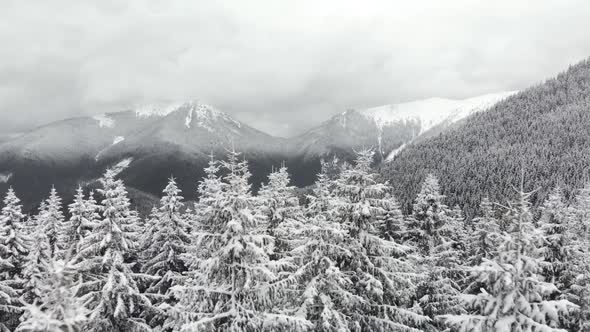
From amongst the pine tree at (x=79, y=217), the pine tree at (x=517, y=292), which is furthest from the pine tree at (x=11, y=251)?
the pine tree at (x=517, y=292)

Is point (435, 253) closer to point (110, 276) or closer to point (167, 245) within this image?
point (167, 245)

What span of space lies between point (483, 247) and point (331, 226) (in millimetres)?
20513

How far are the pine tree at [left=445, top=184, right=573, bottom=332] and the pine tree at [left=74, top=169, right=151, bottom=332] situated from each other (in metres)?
14.3

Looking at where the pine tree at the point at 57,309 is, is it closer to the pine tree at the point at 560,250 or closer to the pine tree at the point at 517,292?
the pine tree at the point at 517,292

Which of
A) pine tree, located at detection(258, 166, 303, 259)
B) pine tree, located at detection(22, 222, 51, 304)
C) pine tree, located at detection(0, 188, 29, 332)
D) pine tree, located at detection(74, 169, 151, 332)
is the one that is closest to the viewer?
pine tree, located at detection(74, 169, 151, 332)

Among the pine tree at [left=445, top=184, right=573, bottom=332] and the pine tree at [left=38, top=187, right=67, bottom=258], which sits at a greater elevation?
the pine tree at [left=445, top=184, right=573, bottom=332]

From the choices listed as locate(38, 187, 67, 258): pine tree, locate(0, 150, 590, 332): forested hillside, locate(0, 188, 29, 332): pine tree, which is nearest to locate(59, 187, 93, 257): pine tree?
locate(0, 150, 590, 332): forested hillside

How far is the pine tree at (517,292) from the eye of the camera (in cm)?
1039

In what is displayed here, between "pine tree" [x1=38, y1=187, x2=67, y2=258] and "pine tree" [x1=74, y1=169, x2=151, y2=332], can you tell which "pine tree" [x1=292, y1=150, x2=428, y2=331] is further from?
"pine tree" [x1=38, y1=187, x2=67, y2=258]

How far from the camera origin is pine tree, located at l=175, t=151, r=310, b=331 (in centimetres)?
1321

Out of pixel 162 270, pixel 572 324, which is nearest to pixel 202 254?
pixel 162 270

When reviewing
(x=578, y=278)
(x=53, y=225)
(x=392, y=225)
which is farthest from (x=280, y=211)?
(x=53, y=225)

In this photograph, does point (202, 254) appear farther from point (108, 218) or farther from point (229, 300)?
point (108, 218)

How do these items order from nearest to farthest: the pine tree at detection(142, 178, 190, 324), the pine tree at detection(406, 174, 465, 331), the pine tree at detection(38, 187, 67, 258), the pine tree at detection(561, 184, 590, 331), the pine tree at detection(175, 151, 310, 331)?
the pine tree at detection(175, 151, 310, 331) < the pine tree at detection(561, 184, 590, 331) < the pine tree at detection(406, 174, 465, 331) < the pine tree at detection(142, 178, 190, 324) < the pine tree at detection(38, 187, 67, 258)
